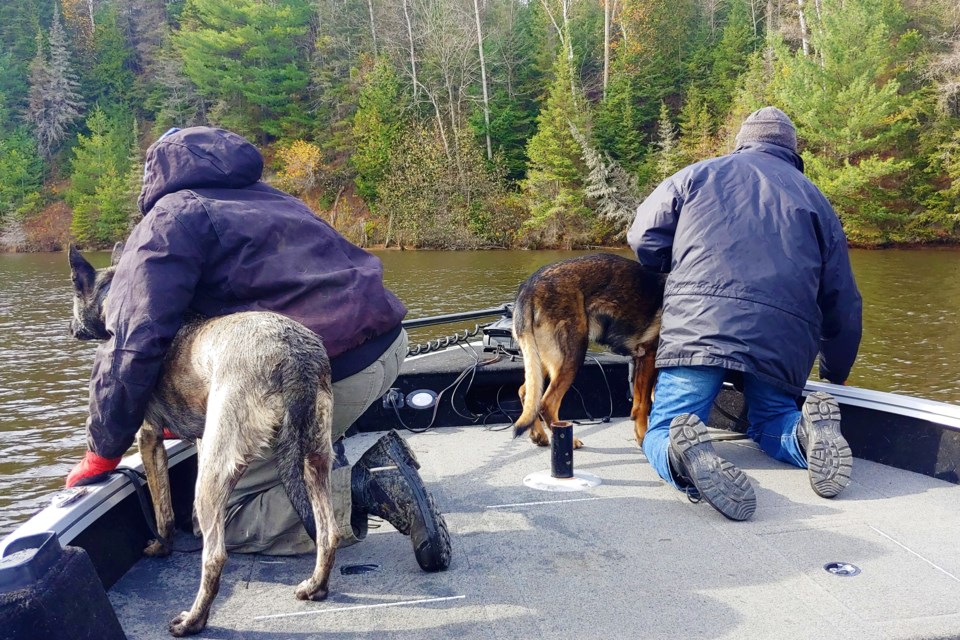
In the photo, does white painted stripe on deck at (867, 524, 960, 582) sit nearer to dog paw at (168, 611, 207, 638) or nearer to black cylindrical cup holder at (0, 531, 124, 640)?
dog paw at (168, 611, 207, 638)

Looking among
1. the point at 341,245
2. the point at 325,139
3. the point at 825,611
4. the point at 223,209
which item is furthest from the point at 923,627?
the point at 325,139

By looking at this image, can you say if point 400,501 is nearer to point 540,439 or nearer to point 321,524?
point 321,524

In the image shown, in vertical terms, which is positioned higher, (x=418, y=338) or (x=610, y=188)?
(x=610, y=188)

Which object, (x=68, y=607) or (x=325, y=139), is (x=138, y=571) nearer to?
(x=68, y=607)

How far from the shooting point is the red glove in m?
2.72

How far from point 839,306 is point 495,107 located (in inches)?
1589

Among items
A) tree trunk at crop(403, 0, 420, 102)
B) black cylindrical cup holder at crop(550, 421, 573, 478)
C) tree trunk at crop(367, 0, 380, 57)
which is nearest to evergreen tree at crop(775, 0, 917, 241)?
tree trunk at crop(403, 0, 420, 102)

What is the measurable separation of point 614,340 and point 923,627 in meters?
2.47

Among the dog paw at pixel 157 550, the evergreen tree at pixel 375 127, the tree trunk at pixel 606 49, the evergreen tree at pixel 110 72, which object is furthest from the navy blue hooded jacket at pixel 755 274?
the evergreen tree at pixel 110 72

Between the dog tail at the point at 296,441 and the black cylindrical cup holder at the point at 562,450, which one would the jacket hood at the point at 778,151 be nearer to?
the black cylindrical cup holder at the point at 562,450

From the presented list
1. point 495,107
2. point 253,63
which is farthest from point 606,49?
point 253,63

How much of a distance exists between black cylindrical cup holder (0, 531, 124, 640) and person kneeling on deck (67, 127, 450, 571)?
2.04 feet

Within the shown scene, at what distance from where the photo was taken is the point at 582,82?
137ft

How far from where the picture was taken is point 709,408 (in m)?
3.53
